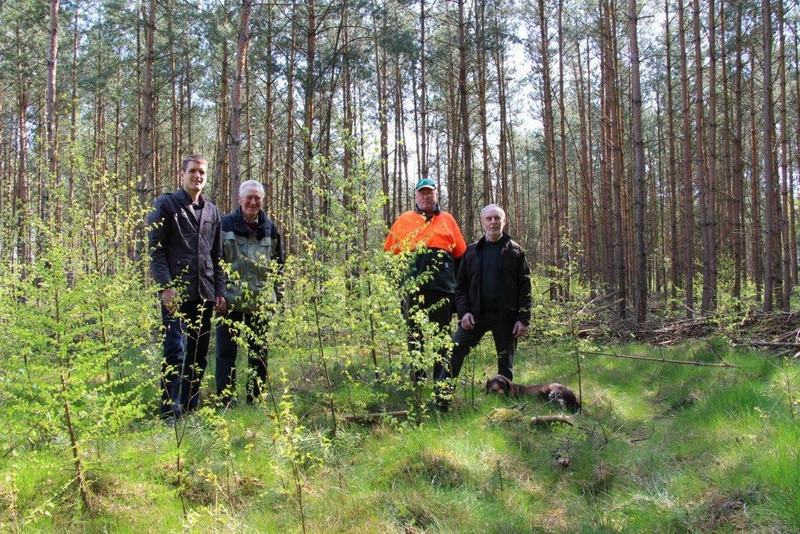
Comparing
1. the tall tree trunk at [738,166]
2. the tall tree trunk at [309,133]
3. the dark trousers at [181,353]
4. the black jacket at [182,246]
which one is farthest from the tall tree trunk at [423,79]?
the dark trousers at [181,353]

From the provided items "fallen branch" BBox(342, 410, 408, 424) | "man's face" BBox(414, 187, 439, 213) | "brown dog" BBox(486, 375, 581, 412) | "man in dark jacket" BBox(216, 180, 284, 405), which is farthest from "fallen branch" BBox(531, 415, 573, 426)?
"man in dark jacket" BBox(216, 180, 284, 405)

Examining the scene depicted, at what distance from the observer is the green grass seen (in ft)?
7.85

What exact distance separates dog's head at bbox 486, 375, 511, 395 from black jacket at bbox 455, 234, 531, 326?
56 centimetres

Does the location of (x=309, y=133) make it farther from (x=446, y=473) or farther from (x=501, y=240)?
(x=446, y=473)

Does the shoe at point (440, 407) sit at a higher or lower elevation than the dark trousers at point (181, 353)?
lower

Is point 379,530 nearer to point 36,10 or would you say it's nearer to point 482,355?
point 482,355

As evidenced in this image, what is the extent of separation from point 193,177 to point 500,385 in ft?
10.7

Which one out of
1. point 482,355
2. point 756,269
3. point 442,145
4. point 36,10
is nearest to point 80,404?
point 482,355

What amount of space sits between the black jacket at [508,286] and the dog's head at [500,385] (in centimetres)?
56

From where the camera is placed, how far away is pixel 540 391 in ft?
15.0

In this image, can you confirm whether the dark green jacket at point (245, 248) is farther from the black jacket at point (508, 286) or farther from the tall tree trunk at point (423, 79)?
the tall tree trunk at point (423, 79)

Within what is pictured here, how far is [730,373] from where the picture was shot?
194 inches

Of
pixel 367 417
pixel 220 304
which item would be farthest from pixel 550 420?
pixel 220 304

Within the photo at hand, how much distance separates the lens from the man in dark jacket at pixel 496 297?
4.62 meters
